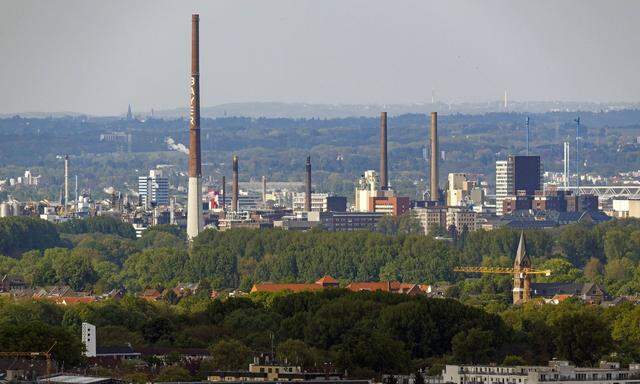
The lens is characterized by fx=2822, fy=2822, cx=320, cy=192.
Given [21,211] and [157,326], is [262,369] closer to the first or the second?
[157,326]

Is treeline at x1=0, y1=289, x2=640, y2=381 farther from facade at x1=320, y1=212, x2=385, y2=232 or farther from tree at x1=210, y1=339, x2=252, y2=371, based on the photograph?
facade at x1=320, y1=212, x2=385, y2=232

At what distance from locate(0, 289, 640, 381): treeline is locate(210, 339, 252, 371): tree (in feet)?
0.08

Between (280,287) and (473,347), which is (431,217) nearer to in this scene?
(280,287)

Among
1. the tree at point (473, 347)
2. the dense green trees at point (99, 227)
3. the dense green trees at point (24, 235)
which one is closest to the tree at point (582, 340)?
the tree at point (473, 347)

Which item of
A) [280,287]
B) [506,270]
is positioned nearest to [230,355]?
[280,287]

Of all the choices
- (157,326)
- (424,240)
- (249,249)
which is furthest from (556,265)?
(157,326)

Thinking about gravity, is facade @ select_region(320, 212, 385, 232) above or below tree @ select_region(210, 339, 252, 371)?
below

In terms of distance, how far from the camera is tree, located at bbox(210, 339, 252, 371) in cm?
A: 6719

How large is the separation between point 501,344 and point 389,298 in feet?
44.1

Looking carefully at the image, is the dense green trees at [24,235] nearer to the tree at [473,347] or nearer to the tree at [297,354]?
the tree at [473,347]

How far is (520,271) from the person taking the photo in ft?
400

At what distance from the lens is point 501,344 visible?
78.0m

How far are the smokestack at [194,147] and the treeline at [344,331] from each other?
56183mm

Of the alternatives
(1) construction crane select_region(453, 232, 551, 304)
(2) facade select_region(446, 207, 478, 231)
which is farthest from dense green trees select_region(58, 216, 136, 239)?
(1) construction crane select_region(453, 232, 551, 304)
